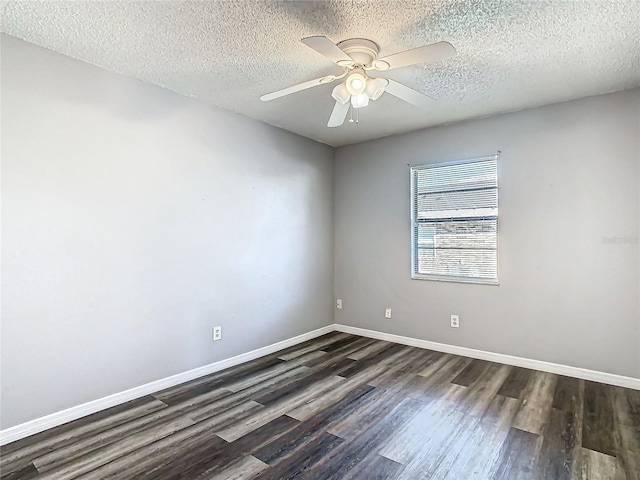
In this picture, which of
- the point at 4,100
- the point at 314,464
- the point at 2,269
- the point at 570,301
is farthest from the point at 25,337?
the point at 570,301

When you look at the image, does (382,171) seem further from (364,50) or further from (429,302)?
(364,50)

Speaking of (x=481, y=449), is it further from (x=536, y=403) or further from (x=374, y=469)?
(x=536, y=403)

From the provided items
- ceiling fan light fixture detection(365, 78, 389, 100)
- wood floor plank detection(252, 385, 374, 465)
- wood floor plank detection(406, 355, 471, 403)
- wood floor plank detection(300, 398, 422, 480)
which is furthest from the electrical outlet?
ceiling fan light fixture detection(365, 78, 389, 100)

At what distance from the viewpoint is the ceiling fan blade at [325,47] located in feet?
5.62

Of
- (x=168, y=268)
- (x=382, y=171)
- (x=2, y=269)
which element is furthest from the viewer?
(x=382, y=171)

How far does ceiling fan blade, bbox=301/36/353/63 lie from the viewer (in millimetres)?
1713

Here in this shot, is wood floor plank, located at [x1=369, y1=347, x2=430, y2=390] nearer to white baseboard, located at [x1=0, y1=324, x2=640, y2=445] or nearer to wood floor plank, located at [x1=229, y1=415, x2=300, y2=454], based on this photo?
white baseboard, located at [x1=0, y1=324, x2=640, y2=445]

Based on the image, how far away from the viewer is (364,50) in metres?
2.23

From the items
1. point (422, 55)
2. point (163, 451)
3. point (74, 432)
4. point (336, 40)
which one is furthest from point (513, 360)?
point (74, 432)

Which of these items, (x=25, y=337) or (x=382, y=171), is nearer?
(x=25, y=337)

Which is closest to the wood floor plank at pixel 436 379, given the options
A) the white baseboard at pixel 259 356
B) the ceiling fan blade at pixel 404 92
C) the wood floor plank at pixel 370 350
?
the white baseboard at pixel 259 356

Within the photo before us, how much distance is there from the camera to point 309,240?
14.4 ft

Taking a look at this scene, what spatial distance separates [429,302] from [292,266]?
1.63 meters

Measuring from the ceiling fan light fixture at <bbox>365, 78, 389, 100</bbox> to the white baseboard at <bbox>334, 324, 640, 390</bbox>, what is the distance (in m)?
2.83
